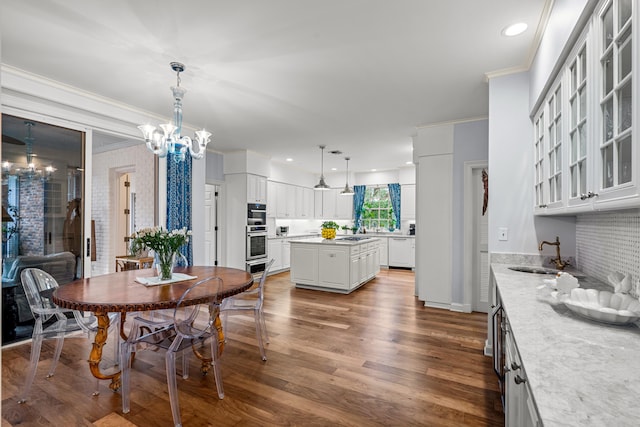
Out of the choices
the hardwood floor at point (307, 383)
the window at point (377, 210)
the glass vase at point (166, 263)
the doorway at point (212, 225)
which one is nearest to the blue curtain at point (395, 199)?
the window at point (377, 210)

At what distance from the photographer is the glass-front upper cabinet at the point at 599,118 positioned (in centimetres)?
124

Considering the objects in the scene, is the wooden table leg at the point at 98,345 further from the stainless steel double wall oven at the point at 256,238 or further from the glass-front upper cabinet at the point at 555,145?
the stainless steel double wall oven at the point at 256,238

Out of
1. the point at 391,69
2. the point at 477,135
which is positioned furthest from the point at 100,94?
the point at 477,135

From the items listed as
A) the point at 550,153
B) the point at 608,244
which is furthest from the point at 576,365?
the point at 550,153

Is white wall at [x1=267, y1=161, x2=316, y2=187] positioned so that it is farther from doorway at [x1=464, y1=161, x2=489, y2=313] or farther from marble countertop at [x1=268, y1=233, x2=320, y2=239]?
doorway at [x1=464, y1=161, x2=489, y2=313]

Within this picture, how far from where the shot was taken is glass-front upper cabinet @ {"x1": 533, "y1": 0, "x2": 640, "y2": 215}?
48.7 inches

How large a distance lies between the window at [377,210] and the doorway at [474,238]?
430cm

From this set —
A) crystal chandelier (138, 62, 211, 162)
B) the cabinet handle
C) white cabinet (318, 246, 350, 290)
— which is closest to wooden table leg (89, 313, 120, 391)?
crystal chandelier (138, 62, 211, 162)

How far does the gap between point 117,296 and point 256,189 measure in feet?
14.7

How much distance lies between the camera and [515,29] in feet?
8.14

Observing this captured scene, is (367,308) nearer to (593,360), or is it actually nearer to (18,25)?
(593,360)

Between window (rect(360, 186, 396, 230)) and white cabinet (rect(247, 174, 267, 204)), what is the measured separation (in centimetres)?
310

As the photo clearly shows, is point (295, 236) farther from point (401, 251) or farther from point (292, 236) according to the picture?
point (401, 251)

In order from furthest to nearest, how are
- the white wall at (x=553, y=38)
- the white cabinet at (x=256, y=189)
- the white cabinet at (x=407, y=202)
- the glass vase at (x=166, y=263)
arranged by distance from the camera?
the white cabinet at (x=407, y=202) → the white cabinet at (x=256, y=189) → the glass vase at (x=166, y=263) → the white wall at (x=553, y=38)
